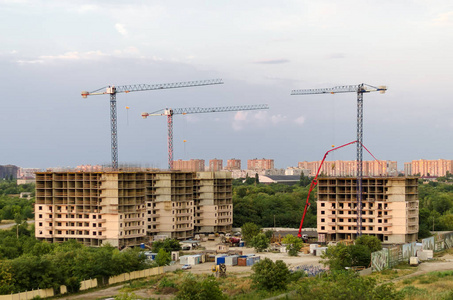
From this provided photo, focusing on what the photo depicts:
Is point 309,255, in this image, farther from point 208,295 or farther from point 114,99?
point 114,99

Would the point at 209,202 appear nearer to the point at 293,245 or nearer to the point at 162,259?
the point at 293,245

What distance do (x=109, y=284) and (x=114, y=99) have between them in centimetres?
5471

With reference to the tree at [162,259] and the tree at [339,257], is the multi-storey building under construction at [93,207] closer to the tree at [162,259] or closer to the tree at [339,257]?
the tree at [162,259]

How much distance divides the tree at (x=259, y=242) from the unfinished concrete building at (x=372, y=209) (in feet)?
31.4

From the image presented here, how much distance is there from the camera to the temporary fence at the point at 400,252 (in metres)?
71.8

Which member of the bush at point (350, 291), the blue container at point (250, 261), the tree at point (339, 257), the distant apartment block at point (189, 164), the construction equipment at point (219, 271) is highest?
the distant apartment block at point (189, 164)

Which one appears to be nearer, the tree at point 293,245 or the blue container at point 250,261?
the blue container at point 250,261

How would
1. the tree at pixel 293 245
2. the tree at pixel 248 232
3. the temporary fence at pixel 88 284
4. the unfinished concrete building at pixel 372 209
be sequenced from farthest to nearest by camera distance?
the tree at pixel 248 232 < the unfinished concrete building at pixel 372 209 < the tree at pixel 293 245 < the temporary fence at pixel 88 284

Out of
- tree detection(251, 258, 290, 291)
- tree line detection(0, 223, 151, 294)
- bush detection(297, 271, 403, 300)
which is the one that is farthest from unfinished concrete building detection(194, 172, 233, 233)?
bush detection(297, 271, 403, 300)

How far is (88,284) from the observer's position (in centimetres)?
6550

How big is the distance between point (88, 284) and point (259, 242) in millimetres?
31468

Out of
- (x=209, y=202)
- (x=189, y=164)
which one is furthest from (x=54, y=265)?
(x=189, y=164)

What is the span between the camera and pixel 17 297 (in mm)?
57031

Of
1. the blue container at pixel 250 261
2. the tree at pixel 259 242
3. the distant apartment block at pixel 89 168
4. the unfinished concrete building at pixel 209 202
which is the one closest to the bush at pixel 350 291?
the blue container at pixel 250 261
